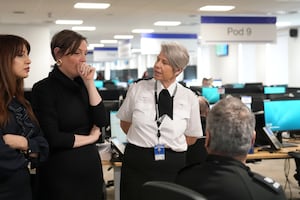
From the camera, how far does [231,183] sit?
181cm

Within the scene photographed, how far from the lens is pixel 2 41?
2404mm

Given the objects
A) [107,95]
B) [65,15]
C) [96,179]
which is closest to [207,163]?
[96,179]

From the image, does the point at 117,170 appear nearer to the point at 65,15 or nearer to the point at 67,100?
the point at 67,100

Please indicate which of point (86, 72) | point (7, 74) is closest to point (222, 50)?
point (86, 72)

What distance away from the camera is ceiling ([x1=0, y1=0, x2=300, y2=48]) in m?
9.69

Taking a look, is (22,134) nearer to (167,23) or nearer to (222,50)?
(167,23)

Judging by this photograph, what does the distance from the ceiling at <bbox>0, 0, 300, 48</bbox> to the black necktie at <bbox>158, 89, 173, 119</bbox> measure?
21.3 ft

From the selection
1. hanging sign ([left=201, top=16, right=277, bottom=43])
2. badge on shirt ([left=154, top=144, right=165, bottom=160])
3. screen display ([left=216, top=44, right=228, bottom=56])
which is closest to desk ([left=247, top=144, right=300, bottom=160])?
badge on shirt ([left=154, top=144, right=165, bottom=160])

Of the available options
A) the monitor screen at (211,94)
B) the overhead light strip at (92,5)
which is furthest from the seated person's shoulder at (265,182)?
the overhead light strip at (92,5)

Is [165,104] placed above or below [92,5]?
below

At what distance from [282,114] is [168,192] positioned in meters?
3.72

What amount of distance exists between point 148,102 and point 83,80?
57cm

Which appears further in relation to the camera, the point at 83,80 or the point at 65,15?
the point at 65,15

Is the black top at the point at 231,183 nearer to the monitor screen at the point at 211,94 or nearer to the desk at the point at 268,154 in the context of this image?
the desk at the point at 268,154
